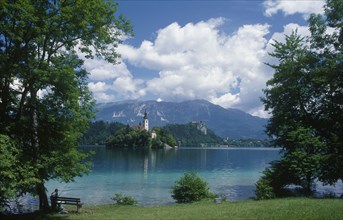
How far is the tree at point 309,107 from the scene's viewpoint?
31.5 m

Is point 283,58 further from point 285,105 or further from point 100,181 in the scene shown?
point 100,181

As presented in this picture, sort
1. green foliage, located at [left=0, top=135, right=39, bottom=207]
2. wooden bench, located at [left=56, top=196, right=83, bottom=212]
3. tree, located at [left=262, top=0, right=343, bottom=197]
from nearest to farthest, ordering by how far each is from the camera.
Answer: green foliage, located at [left=0, top=135, right=39, bottom=207]
wooden bench, located at [left=56, top=196, right=83, bottom=212]
tree, located at [left=262, top=0, right=343, bottom=197]

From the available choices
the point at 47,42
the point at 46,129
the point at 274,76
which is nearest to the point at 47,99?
the point at 46,129

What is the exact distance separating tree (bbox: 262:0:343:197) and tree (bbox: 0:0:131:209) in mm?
19611

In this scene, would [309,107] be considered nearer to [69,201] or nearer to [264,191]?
[264,191]

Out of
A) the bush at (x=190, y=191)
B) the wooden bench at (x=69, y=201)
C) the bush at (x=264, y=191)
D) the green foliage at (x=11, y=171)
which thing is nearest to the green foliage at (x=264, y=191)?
the bush at (x=264, y=191)

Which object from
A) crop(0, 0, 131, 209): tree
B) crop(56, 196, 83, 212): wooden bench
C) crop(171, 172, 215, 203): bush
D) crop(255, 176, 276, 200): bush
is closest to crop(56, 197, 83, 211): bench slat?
crop(56, 196, 83, 212): wooden bench

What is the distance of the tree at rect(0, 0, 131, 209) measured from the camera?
747 inches

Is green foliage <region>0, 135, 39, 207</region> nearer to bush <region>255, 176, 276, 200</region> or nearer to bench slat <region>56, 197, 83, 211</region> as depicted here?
bench slat <region>56, 197, 83, 211</region>

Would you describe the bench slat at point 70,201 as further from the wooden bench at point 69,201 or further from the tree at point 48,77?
the tree at point 48,77

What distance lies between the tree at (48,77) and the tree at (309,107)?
19611mm

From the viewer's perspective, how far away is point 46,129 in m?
22.7

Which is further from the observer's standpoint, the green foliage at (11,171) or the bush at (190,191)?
the bush at (190,191)

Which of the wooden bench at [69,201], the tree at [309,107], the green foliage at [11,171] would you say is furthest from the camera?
the tree at [309,107]
